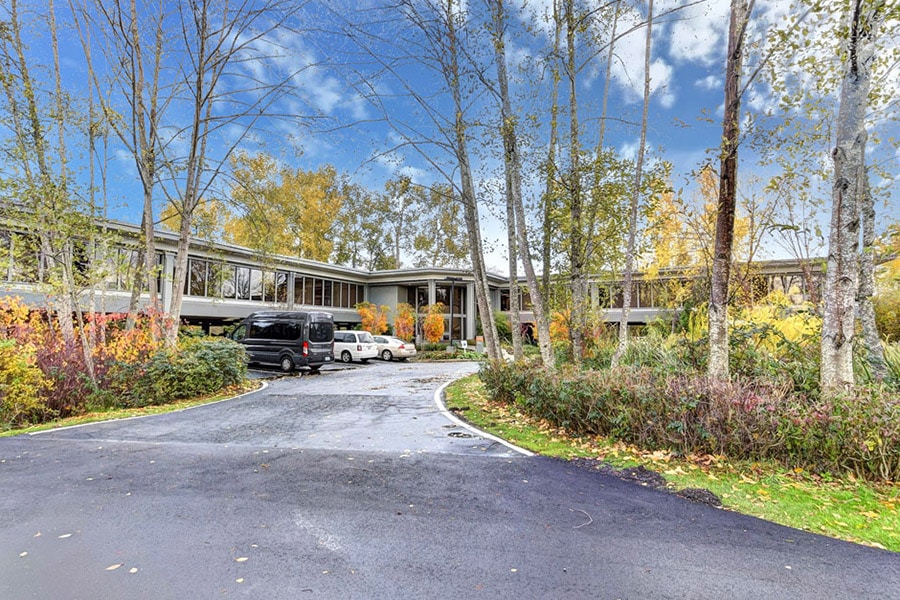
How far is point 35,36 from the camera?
10102mm

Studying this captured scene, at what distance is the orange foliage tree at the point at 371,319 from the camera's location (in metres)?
29.2

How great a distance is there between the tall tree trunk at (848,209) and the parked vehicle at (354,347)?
19.0 meters

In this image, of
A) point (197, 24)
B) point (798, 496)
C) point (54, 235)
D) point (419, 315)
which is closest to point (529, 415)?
point (798, 496)

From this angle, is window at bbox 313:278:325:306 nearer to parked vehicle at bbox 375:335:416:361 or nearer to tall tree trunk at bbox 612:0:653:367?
parked vehicle at bbox 375:335:416:361

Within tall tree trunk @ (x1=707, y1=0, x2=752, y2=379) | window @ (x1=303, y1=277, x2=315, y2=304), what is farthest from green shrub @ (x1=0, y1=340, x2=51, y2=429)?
window @ (x1=303, y1=277, x2=315, y2=304)

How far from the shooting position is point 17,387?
26.2 feet

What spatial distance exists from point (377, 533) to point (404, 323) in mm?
25052

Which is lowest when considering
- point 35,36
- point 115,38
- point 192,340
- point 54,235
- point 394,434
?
point 394,434

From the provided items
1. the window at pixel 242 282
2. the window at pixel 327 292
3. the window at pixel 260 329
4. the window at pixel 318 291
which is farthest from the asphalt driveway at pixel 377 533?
the window at pixel 327 292

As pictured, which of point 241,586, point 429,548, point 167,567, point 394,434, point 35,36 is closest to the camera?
point 241,586

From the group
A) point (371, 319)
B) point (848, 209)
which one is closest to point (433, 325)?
point (371, 319)

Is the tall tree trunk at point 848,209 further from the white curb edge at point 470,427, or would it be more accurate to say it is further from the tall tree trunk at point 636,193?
A: the tall tree trunk at point 636,193

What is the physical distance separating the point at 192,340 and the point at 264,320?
16.9 feet

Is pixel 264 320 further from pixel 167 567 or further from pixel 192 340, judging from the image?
pixel 167 567
